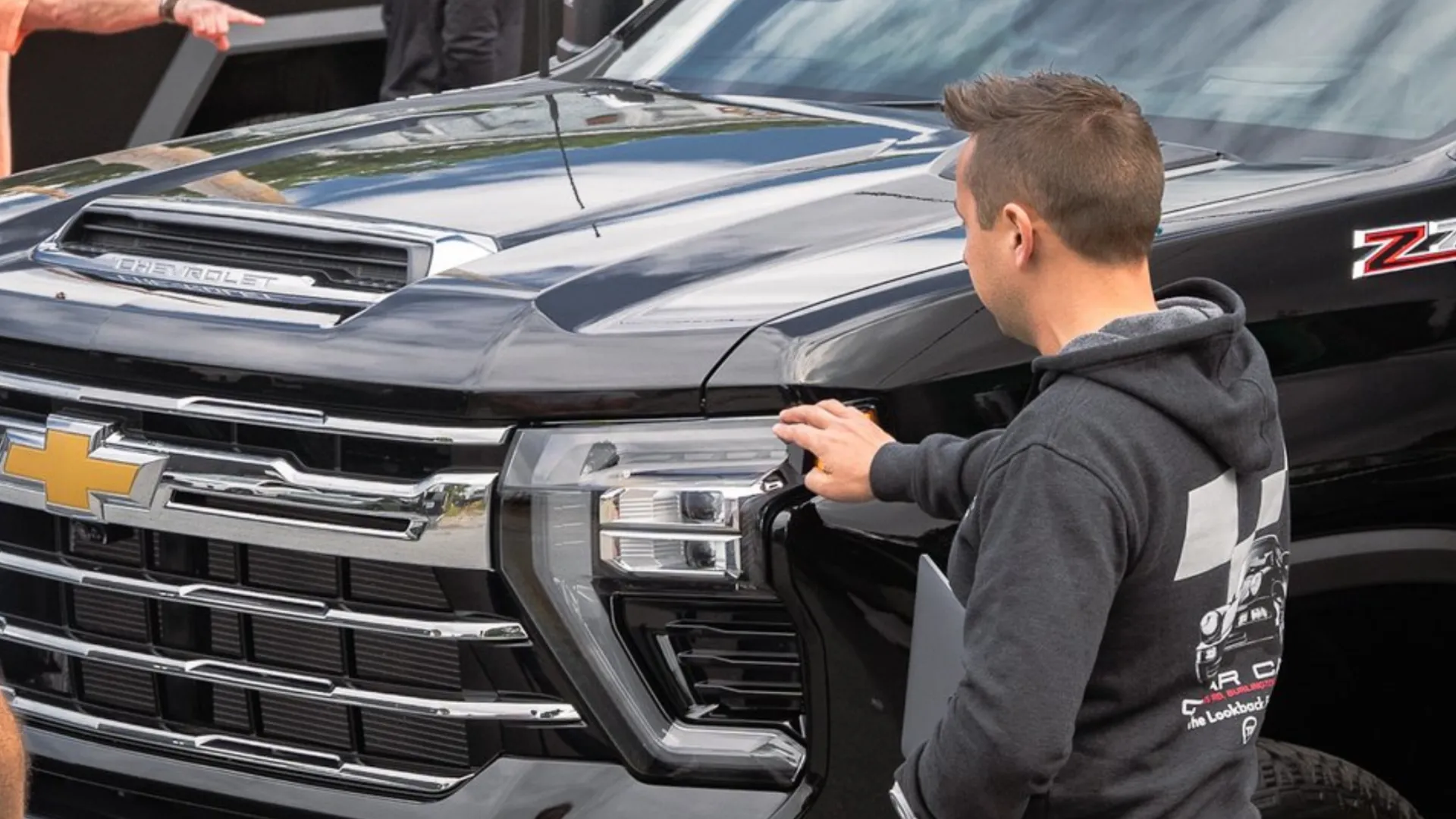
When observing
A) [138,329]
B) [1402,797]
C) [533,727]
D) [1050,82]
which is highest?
[1050,82]

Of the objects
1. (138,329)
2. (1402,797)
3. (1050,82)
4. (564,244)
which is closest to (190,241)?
(138,329)

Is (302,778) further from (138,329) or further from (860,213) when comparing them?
(860,213)

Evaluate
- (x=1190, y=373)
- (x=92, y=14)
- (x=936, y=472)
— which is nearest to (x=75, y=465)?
(x=936, y=472)

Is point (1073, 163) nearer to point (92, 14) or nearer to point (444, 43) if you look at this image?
point (92, 14)

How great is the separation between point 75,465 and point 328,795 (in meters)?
0.52

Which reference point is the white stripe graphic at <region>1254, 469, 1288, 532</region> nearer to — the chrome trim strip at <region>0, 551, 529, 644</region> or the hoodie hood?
the hoodie hood

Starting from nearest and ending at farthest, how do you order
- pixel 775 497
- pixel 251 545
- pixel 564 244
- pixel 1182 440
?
pixel 1182 440 < pixel 775 497 < pixel 251 545 < pixel 564 244

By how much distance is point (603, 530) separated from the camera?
2.46 meters

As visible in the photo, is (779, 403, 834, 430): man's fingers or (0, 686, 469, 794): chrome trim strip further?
(0, 686, 469, 794): chrome trim strip

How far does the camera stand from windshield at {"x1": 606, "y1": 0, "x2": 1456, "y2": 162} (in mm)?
3320

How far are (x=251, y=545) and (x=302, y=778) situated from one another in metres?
0.30

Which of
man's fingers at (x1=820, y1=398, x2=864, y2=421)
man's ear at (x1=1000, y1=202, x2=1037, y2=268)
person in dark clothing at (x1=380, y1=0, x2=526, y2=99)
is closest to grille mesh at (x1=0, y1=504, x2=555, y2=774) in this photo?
man's fingers at (x1=820, y1=398, x2=864, y2=421)

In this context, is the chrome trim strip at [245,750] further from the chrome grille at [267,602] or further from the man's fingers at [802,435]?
the man's fingers at [802,435]

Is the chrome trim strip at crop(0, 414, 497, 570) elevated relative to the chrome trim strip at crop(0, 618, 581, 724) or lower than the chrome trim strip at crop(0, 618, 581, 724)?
elevated
